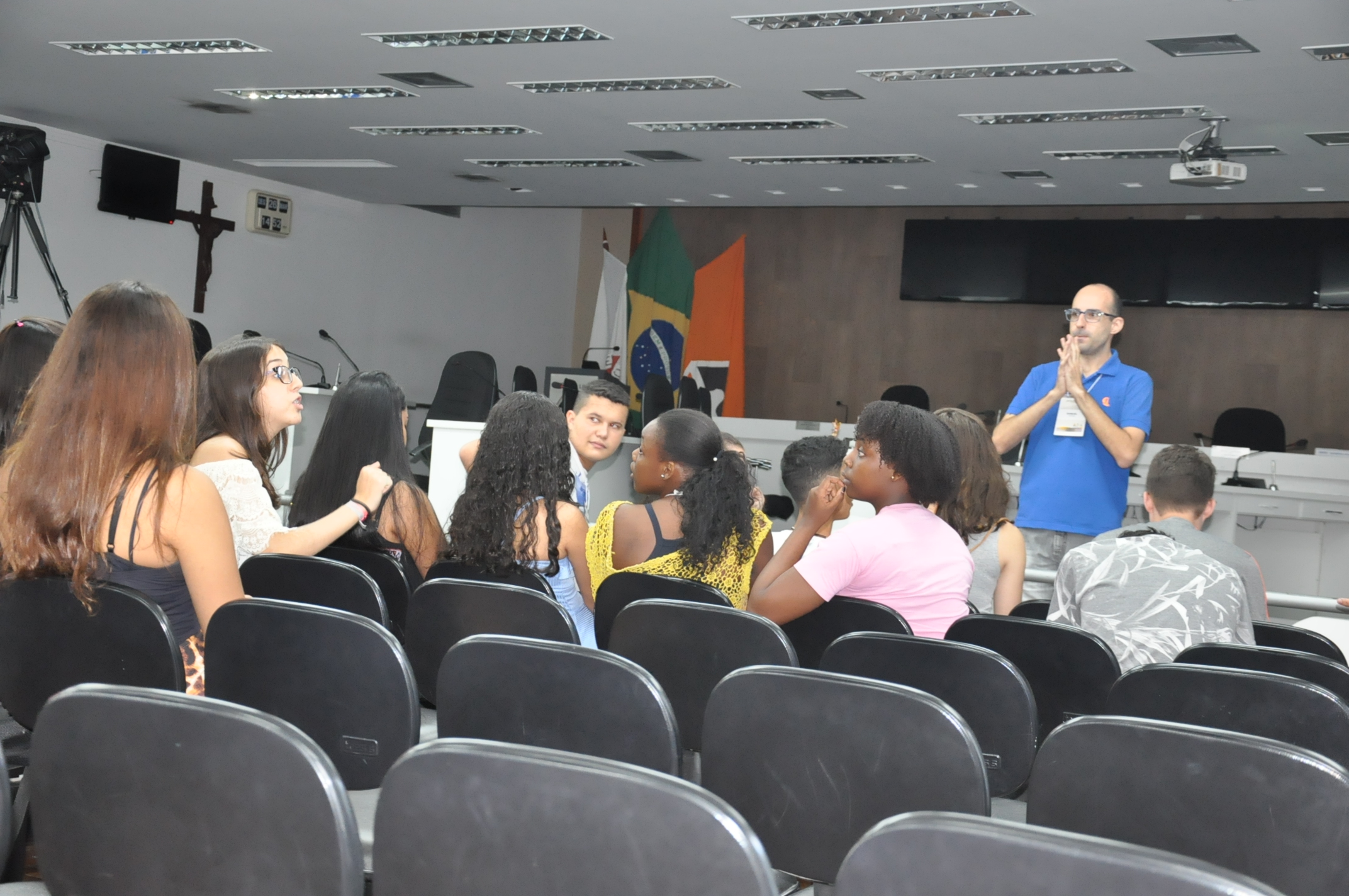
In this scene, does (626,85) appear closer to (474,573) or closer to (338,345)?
(474,573)

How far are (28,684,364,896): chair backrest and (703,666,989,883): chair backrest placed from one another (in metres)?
0.58

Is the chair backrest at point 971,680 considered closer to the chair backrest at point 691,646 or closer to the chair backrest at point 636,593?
the chair backrest at point 691,646

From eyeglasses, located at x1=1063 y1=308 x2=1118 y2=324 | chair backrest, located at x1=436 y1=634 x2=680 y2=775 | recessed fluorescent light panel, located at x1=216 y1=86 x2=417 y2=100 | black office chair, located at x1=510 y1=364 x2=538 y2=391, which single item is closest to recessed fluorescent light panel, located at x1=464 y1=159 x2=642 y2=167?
recessed fluorescent light panel, located at x1=216 y1=86 x2=417 y2=100

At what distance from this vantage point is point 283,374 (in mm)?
2844

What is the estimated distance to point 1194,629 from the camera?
2449 millimetres

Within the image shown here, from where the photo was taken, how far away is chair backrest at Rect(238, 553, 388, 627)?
2.35 m

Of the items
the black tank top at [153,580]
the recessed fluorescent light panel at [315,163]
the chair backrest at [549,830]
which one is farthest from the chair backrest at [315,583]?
the recessed fluorescent light panel at [315,163]

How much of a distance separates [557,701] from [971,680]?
72 centimetres

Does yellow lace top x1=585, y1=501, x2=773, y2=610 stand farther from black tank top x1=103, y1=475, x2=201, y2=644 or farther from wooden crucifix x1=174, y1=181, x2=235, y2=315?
wooden crucifix x1=174, y1=181, x2=235, y2=315

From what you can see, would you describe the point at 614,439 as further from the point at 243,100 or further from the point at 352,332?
the point at 352,332

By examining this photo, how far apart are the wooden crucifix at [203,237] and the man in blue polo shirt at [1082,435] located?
8.09 m

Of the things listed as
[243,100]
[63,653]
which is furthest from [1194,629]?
[243,100]

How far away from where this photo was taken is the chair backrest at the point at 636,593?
8.29ft

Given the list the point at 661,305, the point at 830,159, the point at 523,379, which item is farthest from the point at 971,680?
the point at 661,305
